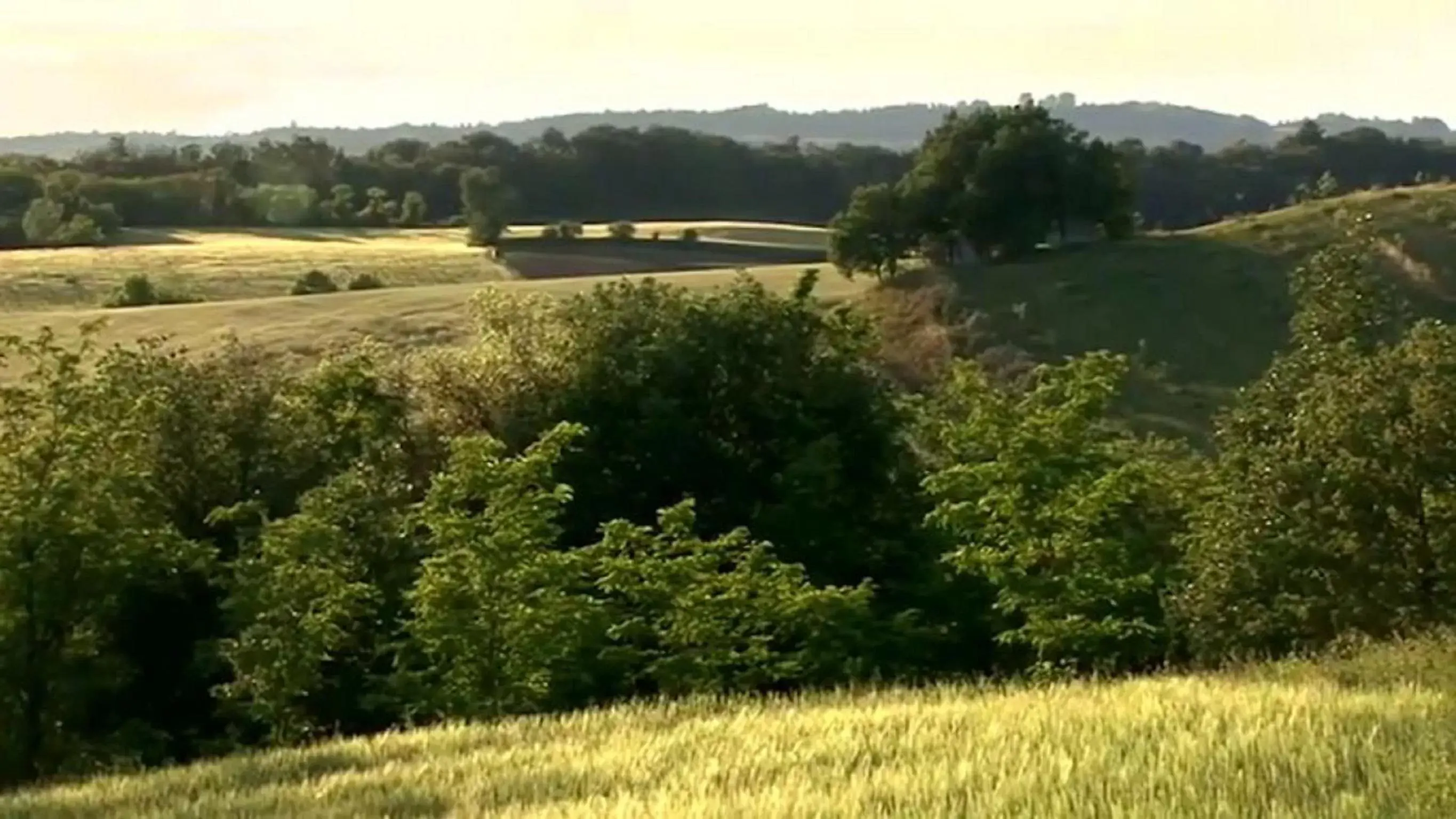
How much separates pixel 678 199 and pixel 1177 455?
307 feet

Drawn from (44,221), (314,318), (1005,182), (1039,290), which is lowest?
(314,318)

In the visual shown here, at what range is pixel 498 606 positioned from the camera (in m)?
23.9

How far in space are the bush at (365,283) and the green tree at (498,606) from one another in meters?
62.7

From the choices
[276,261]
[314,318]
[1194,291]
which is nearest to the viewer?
[314,318]

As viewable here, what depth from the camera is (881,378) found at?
3322 centimetres

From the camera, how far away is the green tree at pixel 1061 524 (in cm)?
2562

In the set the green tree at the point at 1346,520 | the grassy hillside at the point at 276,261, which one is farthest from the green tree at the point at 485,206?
the green tree at the point at 1346,520

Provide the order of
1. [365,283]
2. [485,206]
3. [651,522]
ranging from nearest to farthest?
1. [651,522]
2. [365,283]
3. [485,206]

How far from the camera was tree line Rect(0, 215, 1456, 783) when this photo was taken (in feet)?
77.7

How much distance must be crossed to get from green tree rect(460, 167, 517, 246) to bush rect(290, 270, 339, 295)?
16.3 metres

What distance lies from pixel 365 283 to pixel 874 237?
2670cm

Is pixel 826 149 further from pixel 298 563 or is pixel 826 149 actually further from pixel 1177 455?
pixel 298 563

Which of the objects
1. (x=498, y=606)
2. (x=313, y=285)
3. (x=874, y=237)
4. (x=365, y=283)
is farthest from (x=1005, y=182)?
(x=498, y=606)

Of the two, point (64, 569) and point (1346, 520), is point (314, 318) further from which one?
point (1346, 520)
